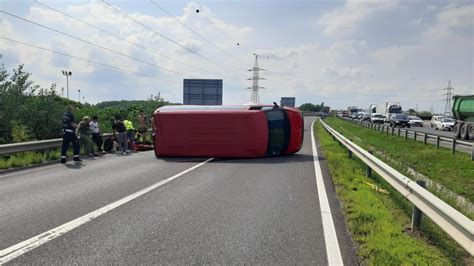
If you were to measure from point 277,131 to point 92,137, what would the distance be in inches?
272

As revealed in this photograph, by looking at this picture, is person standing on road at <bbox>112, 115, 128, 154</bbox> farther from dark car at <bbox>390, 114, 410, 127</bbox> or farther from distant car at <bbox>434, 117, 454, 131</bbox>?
dark car at <bbox>390, 114, 410, 127</bbox>

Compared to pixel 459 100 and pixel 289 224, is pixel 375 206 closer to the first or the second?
pixel 289 224

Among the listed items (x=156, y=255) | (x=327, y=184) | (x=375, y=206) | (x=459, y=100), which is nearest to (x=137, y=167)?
(x=327, y=184)

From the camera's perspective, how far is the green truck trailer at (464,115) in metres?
27.0

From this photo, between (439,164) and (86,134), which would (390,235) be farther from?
(86,134)

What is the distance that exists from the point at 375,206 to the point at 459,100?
81.7ft

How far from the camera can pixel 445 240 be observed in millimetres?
5812

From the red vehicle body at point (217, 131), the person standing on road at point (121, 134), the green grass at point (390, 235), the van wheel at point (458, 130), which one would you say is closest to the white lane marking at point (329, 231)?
the green grass at point (390, 235)

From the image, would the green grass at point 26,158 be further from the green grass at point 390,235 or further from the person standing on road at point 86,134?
the green grass at point 390,235

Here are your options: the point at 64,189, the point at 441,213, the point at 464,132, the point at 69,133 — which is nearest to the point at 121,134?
the point at 69,133

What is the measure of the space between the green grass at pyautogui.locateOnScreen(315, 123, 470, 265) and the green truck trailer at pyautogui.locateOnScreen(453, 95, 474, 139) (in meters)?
20.8

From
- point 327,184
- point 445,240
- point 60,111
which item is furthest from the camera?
point 60,111

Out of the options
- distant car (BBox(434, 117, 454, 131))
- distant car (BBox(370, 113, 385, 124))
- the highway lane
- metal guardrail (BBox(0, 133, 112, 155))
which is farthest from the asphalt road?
distant car (BBox(370, 113, 385, 124))

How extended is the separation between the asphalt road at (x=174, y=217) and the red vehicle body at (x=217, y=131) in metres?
4.06
